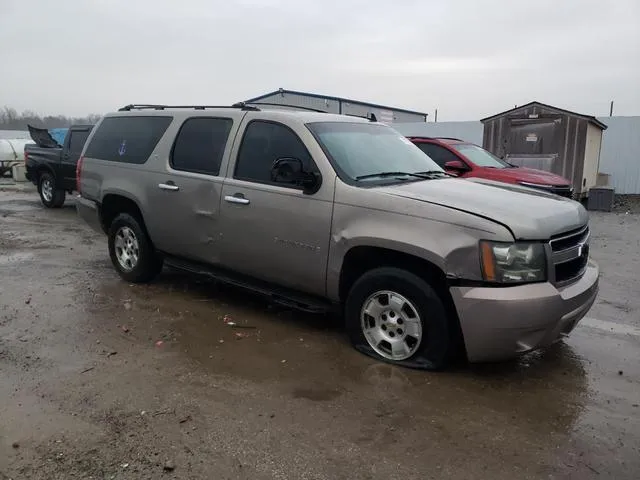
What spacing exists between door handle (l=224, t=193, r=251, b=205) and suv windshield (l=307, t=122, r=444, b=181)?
0.84 m

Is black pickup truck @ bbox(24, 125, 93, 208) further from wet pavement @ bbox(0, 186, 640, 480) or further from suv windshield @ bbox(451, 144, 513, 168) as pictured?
suv windshield @ bbox(451, 144, 513, 168)

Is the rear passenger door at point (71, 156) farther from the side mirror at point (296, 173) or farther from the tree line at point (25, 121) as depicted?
the tree line at point (25, 121)

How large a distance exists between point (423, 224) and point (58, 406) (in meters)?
2.66

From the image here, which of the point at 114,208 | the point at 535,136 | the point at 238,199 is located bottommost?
the point at 114,208

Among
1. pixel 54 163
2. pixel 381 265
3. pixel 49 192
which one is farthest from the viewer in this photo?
pixel 49 192

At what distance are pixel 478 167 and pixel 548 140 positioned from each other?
6390 mm

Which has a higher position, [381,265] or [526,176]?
[526,176]

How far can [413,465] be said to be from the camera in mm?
2918

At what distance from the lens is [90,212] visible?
658 cm

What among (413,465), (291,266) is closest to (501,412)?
(413,465)

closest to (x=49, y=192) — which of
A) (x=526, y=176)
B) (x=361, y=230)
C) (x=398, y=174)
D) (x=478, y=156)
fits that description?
(x=478, y=156)

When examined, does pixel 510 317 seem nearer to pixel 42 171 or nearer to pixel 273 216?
pixel 273 216

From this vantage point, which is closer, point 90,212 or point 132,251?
point 132,251

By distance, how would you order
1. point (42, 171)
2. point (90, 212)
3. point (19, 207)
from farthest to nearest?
point (19, 207)
point (42, 171)
point (90, 212)
